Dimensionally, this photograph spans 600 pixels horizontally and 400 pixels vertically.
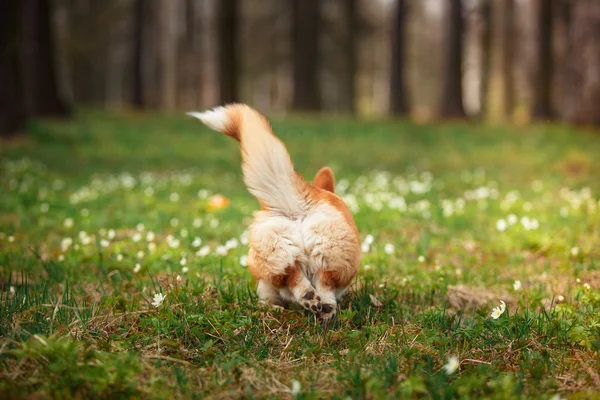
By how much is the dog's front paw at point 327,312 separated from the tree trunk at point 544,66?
18.2 metres

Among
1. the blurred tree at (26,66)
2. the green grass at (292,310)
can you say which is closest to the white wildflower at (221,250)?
the green grass at (292,310)

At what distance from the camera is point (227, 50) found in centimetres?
2005

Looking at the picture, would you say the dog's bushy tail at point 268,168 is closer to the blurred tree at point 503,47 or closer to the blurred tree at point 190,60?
the blurred tree at point 503,47

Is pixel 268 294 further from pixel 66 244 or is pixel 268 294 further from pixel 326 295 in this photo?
pixel 66 244

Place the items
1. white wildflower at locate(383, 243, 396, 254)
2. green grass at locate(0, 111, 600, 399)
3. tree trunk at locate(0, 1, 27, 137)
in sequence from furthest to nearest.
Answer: tree trunk at locate(0, 1, 27, 137) → white wildflower at locate(383, 243, 396, 254) → green grass at locate(0, 111, 600, 399)

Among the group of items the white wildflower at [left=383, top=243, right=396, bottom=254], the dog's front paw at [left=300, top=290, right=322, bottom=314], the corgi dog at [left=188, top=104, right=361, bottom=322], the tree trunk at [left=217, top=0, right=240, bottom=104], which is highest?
the tree trunk at [left=217, top=0, right=240, bottom=104]

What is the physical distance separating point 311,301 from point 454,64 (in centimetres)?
1705

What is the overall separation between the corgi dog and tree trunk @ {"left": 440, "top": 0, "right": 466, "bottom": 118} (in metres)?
16.4

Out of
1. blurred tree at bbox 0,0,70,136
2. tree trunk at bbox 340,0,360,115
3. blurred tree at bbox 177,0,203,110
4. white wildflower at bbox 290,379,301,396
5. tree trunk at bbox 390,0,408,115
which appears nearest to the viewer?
white wildflower at bbox 290,379,301,396

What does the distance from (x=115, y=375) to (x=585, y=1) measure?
14821 mm

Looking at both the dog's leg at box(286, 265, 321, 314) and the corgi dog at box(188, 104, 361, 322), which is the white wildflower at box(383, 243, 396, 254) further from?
the dog's leg at box(286, 265, 321, 314)

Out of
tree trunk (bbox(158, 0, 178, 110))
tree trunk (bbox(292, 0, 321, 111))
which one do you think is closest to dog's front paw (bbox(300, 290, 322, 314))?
tree trunk (bbox(292, 0, 321, 111))

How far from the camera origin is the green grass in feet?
8.86

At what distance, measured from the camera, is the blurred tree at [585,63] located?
13.8 meters
